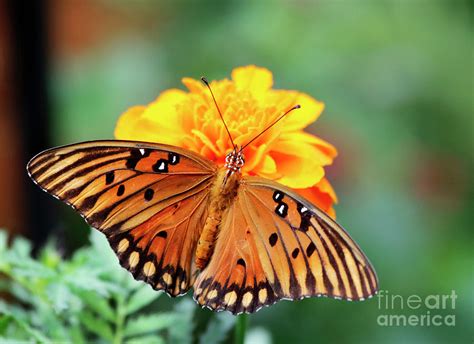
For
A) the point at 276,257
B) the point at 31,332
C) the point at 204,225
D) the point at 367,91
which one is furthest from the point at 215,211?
the point at 367,91

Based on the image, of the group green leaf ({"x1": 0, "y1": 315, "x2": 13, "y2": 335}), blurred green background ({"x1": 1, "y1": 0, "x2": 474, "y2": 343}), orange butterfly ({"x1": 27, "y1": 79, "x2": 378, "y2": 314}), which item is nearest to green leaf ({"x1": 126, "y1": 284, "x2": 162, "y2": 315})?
orange butterfly ({"x1": 27, "y1": 79, "x2": 378, "y2": 314})

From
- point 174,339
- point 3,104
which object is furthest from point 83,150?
point 3,104

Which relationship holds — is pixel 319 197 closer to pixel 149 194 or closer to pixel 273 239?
pixel 273 239

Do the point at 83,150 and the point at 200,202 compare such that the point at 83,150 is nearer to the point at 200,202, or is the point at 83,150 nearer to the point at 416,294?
the point at 200,202

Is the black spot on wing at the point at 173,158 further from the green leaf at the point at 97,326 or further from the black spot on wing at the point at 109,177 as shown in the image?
the green leaf at the point at 97,326

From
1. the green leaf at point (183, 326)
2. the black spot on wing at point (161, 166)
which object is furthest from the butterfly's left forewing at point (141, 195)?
the green leaf at point (183, 326)
